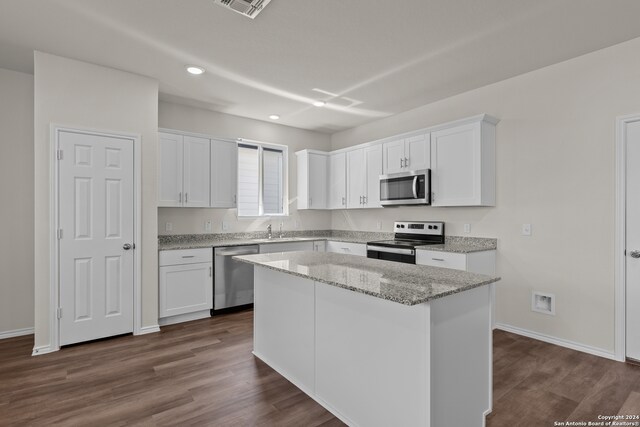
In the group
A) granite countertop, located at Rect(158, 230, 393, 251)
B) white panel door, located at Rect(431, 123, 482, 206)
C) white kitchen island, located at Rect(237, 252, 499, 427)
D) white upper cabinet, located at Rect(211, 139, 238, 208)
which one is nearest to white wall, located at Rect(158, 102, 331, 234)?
granite countertop, located at Rect(158, 230, 393, 251)

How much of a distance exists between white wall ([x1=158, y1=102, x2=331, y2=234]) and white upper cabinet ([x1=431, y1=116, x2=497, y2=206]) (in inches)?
97.2

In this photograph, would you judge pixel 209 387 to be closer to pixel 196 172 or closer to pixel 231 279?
pixel 231 279

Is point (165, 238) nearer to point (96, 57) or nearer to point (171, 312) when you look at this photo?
point (171, 312)

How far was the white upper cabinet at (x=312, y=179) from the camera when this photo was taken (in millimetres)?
5531

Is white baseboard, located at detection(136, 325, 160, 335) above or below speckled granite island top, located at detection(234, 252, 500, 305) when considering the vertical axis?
below

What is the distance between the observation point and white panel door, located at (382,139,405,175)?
14.7 ft

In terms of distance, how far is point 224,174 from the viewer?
4547mm

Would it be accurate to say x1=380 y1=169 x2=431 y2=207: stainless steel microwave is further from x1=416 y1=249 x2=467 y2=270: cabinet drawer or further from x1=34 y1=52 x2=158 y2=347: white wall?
x1=34 y1=52 x2=158 y2=347: white wall

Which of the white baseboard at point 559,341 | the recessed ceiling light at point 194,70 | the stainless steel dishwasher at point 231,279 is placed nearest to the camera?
the white baseboard at point 559,341

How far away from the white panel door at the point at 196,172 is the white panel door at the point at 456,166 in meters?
2.88

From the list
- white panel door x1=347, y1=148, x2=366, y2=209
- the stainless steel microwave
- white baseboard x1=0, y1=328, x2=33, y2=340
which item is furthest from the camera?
white panel door x1=347, y1=148, x2=366, y2=209

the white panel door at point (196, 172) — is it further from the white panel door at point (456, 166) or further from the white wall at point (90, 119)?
the white panel door at point (456, 166)


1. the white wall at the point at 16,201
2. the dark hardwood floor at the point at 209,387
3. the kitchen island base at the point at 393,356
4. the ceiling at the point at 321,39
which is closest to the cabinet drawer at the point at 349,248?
the dark hardwood floor at the point at 209,387

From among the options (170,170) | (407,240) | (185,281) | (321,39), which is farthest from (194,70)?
(407,240)
